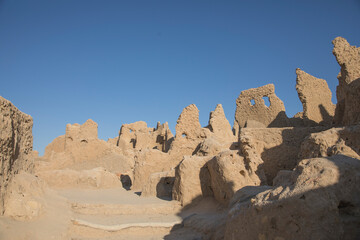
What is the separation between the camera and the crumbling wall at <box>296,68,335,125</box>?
11.5 meters

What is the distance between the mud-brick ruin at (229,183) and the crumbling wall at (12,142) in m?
0.02

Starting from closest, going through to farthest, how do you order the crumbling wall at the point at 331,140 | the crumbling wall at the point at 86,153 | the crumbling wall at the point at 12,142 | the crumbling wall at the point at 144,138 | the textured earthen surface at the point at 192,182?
the crumbling wall at the point at 12,142
the crumbling wall at the point at 331,140
the textured earthen surface at the point at 192,182
the crumbling wall at the point at 86,153
the crumbling wall at the point at 144,138

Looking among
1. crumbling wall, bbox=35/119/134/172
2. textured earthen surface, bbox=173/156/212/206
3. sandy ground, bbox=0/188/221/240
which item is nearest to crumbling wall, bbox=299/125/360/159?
sandy ground, bbox=0/188/221/240

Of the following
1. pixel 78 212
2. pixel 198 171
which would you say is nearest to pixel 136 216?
pixel 78 212

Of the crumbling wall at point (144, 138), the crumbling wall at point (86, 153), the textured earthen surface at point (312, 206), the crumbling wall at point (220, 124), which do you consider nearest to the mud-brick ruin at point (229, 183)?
the textured earthen surface at point (312, 206)

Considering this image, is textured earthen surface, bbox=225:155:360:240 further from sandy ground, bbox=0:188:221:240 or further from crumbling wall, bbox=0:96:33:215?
crumbling wall, bbox=0:96:33:215

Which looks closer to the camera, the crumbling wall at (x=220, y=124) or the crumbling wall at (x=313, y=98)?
the crumbling wall at (x=313, y=98)

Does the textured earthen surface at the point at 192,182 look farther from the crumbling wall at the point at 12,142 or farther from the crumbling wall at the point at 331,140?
the crumbling wall at the point at 12,142

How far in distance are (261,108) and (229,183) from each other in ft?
24.4

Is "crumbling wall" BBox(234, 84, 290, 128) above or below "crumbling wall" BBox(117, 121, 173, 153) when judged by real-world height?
below

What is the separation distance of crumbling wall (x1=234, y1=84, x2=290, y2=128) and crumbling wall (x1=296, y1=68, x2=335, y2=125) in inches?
38.4

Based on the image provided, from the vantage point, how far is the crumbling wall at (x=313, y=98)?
1155 cm

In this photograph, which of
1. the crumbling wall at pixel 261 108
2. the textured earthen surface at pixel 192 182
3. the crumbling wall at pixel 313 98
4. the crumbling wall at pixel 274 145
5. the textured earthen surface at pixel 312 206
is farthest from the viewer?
the crumbling wall at pixel 261 108

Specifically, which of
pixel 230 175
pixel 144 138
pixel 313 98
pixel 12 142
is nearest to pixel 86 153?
pixel 144 138
